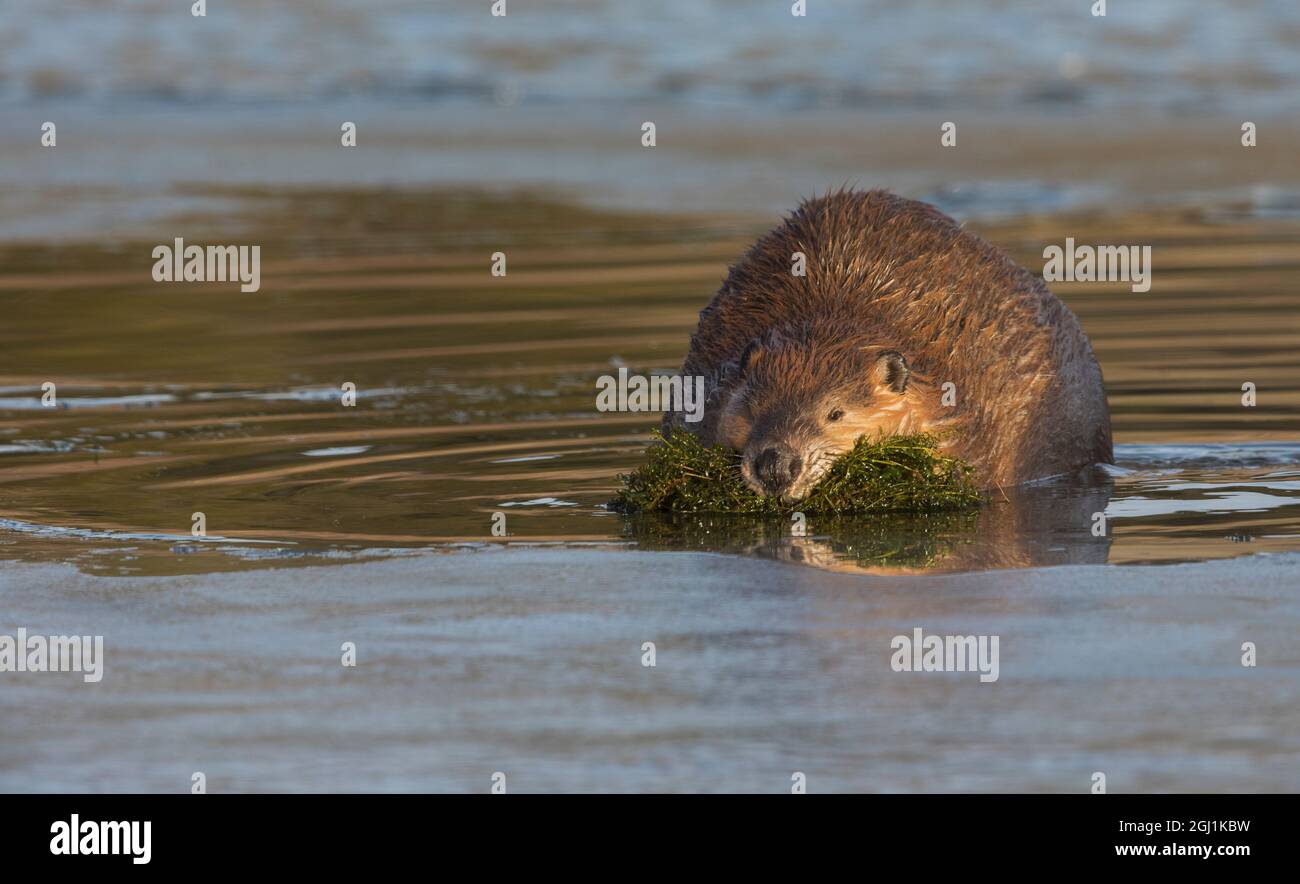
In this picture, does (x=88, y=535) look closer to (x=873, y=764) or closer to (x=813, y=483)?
(x=813, y=483)

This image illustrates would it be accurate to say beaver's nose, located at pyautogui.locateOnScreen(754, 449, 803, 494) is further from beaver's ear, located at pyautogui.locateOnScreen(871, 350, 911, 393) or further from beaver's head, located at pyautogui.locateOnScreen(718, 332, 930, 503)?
beaver's ear, located at pyautogui.locateOnScreen(871, 350, 911, 393)

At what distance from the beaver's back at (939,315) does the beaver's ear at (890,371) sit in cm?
21

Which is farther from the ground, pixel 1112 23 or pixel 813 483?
pixel 1112 23

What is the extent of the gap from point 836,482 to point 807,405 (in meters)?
0.34

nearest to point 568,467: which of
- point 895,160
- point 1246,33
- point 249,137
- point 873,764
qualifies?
point 873,764

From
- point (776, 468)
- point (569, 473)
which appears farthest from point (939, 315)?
point (569, 473)

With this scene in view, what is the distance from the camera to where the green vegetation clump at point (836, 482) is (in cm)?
871

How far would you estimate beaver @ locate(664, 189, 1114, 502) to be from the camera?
8641 millimetres

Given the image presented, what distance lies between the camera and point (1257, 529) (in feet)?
27.4

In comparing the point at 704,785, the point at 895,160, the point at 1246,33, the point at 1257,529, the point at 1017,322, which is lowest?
the point at 704,785

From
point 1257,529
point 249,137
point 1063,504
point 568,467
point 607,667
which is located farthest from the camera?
point 249,137

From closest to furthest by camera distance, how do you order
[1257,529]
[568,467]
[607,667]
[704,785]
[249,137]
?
[704,785] < [607,667] < [1257,529] < [568,467] < [249,137]

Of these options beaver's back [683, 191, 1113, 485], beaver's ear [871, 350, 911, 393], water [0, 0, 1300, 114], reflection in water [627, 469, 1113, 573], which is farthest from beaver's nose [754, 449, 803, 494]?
water [0, 0, 1300, 114]

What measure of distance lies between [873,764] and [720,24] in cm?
2796
